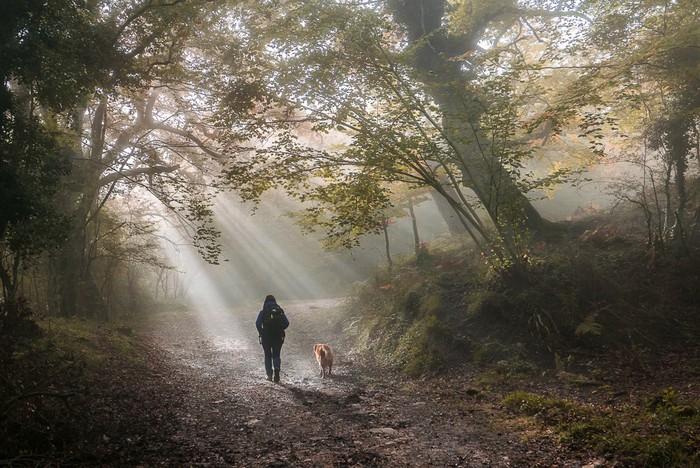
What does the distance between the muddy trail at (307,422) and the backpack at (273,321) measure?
1158 mm

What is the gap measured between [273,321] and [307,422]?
12.7 feet

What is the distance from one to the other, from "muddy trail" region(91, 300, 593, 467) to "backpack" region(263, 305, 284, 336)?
116 cm

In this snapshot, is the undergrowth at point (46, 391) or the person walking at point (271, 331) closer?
the undergrowth at point (46, 391)

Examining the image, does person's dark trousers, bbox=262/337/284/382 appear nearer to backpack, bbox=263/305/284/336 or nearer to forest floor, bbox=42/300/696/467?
backpack, bbox=263/305/284/336

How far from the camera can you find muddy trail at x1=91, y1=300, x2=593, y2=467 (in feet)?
16.3

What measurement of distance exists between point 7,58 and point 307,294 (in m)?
30.2

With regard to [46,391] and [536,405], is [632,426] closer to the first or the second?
[536,405]

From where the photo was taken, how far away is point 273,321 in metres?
10.2

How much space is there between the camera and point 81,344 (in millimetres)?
10164

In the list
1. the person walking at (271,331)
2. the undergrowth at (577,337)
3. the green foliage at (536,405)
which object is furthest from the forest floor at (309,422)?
the person walking at (271,331)

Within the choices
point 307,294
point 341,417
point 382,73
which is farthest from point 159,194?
point 307,294

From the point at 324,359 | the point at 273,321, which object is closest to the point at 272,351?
the point at 273,321

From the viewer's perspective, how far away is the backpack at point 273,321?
402 inches

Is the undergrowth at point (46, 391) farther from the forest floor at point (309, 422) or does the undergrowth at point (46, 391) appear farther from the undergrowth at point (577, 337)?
the undergrowth at point (577, 337)
